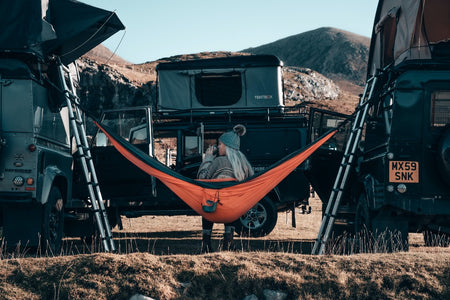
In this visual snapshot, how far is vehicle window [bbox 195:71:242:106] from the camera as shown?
12.7 metres

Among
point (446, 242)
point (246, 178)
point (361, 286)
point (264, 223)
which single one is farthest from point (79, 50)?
point (446, 242)

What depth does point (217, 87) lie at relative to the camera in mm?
12781

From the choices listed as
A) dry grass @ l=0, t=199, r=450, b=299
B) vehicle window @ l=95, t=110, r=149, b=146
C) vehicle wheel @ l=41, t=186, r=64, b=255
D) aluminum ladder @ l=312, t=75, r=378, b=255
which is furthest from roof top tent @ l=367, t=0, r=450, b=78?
vehicle wheel @ l=41, t=186, r=64, b=255

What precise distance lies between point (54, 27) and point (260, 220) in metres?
5.46

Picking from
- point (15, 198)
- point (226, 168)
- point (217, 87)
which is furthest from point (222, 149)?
point (217, 87)

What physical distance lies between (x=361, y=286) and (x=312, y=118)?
5770mm

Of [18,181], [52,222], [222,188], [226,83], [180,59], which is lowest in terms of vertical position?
[52,222]

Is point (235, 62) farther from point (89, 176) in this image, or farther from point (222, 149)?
point (89, 176)

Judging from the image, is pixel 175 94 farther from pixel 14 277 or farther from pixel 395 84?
pixel 14 277

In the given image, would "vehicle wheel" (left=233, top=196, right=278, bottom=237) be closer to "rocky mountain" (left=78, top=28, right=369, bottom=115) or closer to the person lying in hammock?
the person lying in hammock

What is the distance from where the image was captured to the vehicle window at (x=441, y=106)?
718 centimetres

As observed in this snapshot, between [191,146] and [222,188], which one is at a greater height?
[191,146]

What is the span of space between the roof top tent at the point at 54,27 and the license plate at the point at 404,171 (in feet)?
17.5

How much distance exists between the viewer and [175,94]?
12859 millimetres
